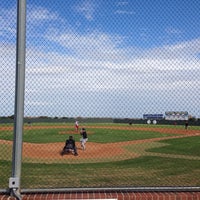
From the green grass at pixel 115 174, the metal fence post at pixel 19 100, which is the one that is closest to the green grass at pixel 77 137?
the green grass at pixel 115 174

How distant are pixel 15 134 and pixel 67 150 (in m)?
11.8

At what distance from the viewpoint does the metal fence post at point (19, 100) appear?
444 centimetres

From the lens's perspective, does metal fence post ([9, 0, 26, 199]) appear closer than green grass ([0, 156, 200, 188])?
Yes

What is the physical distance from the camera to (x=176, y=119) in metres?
62.9

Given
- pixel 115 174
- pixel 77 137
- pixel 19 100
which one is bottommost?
pixel 77 137

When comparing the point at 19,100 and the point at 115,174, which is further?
the point at 115,174

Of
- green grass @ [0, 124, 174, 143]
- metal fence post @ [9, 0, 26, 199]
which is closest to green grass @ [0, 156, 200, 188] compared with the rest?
metal fence post @ [9, 0, 26, 199]

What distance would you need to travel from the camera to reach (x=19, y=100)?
445 centimetres

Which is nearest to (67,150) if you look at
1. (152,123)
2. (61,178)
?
(61,178)

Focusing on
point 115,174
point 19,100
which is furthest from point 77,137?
point 19,100

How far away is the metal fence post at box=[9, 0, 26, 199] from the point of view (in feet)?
14.6

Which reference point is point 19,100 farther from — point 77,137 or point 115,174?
point 77,137

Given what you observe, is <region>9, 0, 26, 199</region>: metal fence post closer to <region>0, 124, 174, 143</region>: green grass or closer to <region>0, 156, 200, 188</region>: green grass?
<region>0, 156, 200, 188</region>: green grass

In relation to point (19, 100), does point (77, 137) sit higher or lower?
lower
